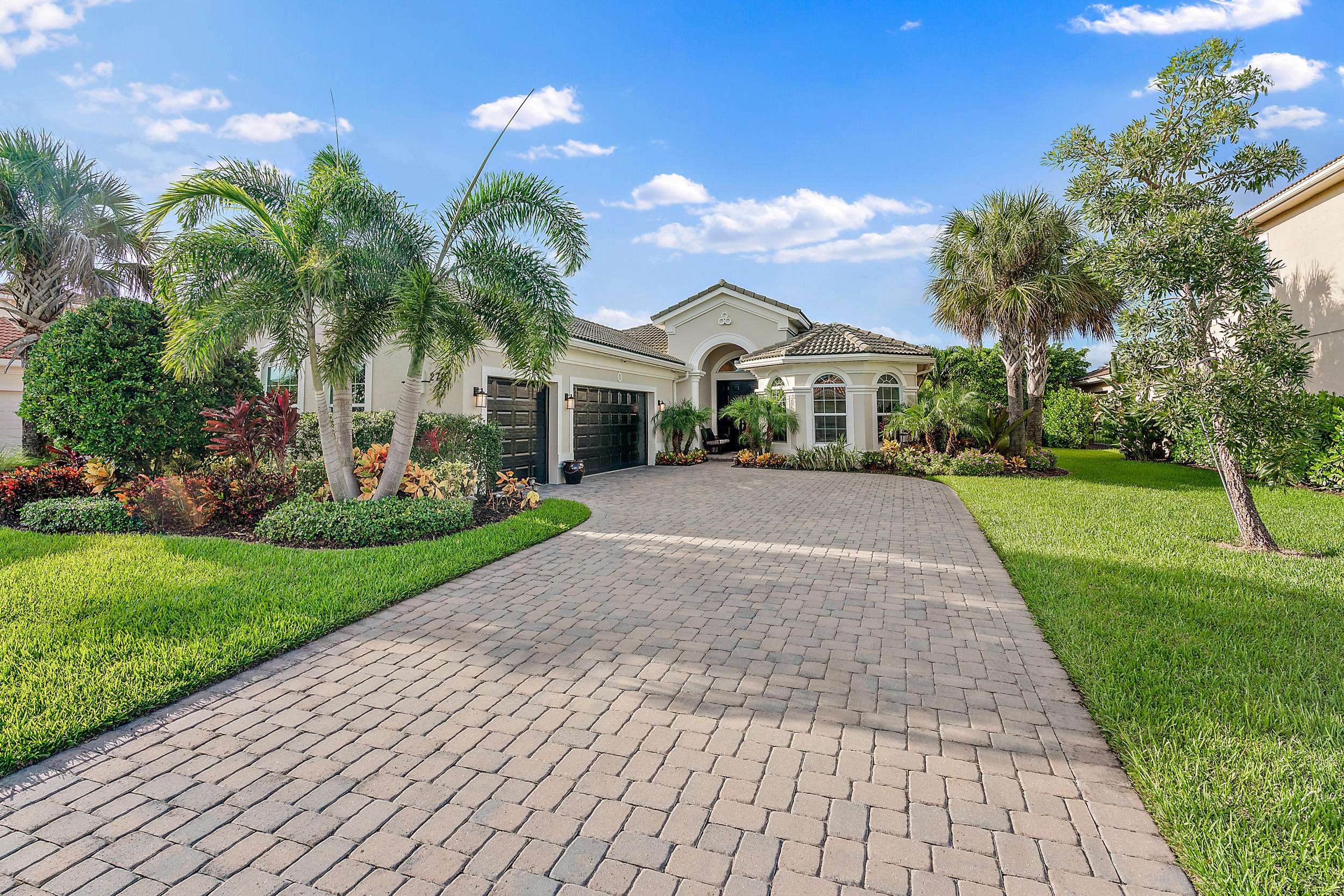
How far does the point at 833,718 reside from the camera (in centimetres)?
333

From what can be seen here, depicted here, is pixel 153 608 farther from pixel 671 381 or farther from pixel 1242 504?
pixel 671 381

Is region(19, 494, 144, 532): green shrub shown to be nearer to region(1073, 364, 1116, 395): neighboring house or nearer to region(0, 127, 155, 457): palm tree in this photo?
region(0, 127, 155, 457): palm tree

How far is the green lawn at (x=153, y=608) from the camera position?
11.0 feet

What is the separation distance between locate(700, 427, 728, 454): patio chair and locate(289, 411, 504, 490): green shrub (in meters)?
12.7

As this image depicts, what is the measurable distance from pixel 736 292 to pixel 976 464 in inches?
413

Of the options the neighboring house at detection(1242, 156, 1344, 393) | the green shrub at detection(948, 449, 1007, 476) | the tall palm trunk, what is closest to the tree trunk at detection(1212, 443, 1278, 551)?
the neighboring house at detection(1242, 156, 1344, 393)

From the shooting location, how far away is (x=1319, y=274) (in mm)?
11578

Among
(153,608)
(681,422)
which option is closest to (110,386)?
(153,608)

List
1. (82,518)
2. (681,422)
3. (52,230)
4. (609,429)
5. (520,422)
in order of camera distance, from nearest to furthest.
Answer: (82,518) < (52,230) < (520,422) < (609,429) < (681,422)

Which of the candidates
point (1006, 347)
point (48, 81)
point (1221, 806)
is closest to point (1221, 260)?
point (1221, 806)

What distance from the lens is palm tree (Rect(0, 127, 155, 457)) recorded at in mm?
11734

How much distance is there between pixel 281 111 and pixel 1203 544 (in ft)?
48.3

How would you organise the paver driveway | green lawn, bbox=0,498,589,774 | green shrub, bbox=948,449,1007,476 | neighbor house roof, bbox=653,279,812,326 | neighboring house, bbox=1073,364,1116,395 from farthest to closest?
1. neighboring house, bbox=1073,364,1116,395
2. neighbor house roof, bbox=653,279,812,326
3. green shrub, bbox=948,449,1007,476
4. green lawn, bbox=0,498,589,774
5. the paver driveway

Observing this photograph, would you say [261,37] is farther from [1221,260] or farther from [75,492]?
[1221,260]
